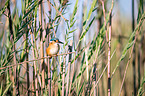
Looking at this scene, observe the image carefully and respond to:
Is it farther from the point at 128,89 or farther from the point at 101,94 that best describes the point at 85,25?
the point at 128,89

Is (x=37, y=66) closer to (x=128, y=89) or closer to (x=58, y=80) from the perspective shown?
(x=58, y=80)

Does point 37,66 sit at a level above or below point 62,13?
below

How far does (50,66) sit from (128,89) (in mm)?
738

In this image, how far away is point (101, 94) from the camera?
1339mm

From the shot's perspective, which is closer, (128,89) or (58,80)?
(58,80)

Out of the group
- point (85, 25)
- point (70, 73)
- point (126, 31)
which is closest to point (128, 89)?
point (126, 31)

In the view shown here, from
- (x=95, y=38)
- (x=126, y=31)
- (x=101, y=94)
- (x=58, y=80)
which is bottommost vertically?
(x=101, y=94)

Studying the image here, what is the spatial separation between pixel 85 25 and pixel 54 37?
0.21 metres

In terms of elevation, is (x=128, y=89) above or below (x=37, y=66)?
below

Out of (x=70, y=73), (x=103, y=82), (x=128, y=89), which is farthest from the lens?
(x=128, y=89)

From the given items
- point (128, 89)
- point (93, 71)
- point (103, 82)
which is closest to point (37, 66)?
point (93, 71)

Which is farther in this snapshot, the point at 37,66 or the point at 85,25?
the point at 37,66

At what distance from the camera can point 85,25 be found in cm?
95

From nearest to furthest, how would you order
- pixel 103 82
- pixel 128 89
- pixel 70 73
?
pixel 70 73 → pixel 103 82 → pixel 128 89
